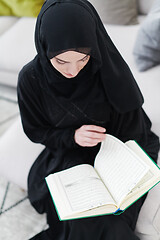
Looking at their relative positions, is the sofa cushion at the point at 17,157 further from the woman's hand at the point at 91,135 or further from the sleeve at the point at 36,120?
the woman's hand at the point at 91,135

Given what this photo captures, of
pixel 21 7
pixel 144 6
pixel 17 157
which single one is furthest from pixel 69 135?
pixel 21 7

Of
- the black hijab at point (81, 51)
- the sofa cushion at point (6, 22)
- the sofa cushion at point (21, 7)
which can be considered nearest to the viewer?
the black hijab at point (81, 51)

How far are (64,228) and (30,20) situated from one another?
168 centimetres

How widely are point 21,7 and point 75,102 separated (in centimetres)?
147

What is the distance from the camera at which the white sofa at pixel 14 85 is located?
1.13 meters

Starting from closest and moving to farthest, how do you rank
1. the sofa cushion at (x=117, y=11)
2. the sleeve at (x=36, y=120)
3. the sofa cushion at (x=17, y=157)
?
the sleeve at (x=36, y=120), the sofa cushion at (x=17, y=157), the sofa cushion at (x=117, y=11)

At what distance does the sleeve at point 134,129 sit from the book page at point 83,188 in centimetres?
21

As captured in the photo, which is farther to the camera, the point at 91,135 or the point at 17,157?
the point at 17,157

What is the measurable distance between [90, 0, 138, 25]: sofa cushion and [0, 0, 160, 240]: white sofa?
0.14 feet

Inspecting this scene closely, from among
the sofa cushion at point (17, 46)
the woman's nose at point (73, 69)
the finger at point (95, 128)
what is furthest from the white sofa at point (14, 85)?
the woman's nose at point (73, 69)

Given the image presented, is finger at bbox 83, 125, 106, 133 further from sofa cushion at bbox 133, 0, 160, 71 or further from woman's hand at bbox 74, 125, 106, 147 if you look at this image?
sofa cushion at bbox 133, 0, 160, 71

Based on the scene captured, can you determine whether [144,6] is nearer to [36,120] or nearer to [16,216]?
[36,120]

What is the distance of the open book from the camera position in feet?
3.13

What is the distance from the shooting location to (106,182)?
3.39 feet
